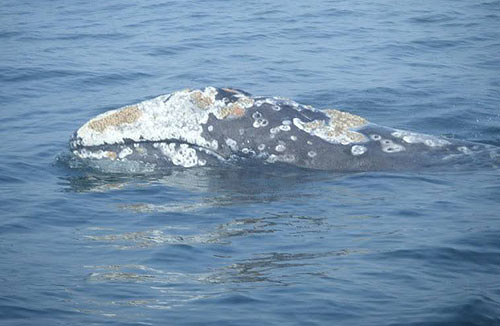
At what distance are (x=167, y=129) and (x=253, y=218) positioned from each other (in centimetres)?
190

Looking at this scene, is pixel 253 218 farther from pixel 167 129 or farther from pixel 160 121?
pixel 160 121

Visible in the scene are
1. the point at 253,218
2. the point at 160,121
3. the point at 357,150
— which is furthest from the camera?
the point at 160,121

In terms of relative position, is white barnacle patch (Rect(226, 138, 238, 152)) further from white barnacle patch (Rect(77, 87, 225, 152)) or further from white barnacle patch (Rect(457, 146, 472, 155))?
white barnacle patch (Rect(457, 146, 472, 155))

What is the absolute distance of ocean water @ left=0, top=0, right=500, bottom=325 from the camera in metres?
6.35

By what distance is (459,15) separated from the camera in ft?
72.4

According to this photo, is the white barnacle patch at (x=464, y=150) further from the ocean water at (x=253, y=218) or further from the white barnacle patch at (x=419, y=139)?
the ocean water at (x=253, y=218)

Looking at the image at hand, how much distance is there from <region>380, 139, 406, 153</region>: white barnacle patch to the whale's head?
155 centimetres

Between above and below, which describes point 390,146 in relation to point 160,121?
below

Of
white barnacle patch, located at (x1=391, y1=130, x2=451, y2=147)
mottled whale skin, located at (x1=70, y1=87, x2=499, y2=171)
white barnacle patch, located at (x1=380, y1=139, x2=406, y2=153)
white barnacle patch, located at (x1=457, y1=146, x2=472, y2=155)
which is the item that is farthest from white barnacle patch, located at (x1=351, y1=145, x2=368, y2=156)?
white barnacle patch, located at (x1=457, y1=146, x2=472, y2=155)

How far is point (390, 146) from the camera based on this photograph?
31.8 feet

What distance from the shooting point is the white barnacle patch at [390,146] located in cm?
966

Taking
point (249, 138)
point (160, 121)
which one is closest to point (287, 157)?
point (249, 138)

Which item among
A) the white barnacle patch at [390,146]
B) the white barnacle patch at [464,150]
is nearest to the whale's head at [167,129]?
the white barnacle patch at [390,146]

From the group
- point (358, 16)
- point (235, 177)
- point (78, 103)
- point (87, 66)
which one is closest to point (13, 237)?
point (235, 177)
